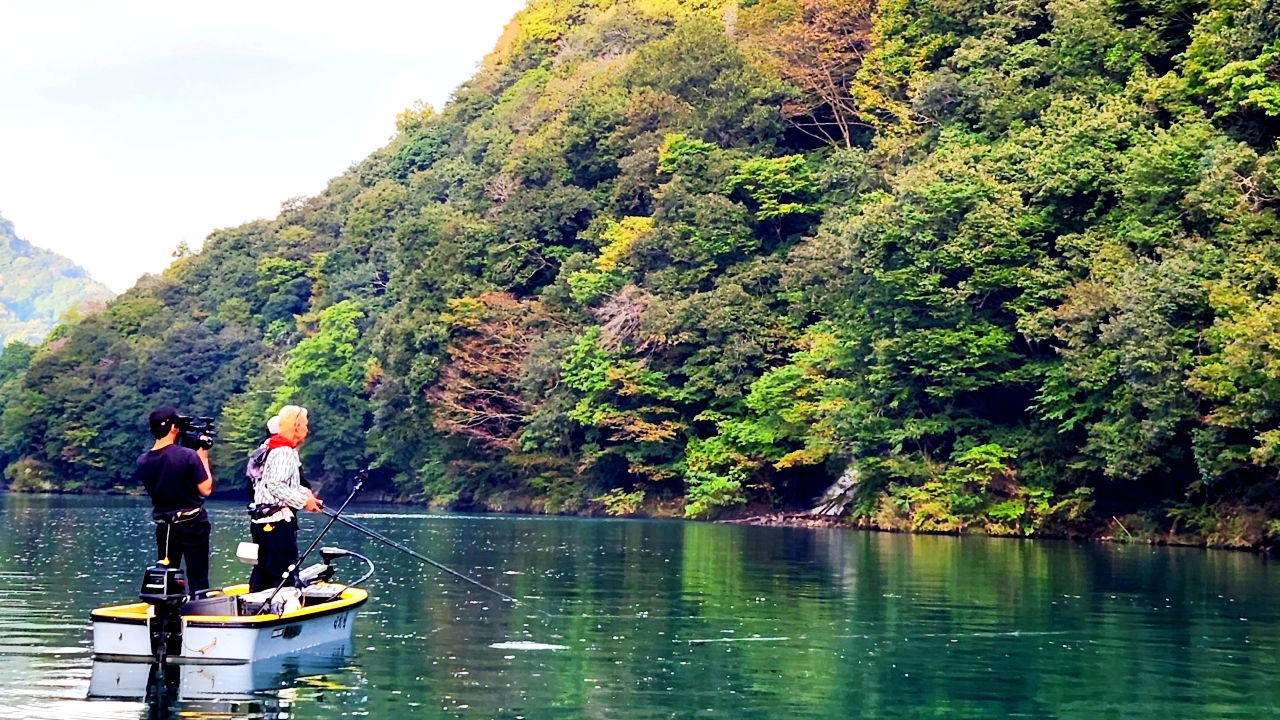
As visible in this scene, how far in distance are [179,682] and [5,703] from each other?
175 centimetres

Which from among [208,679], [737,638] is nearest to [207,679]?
[208,679]

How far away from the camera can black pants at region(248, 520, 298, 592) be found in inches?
689

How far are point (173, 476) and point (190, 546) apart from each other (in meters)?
0.72

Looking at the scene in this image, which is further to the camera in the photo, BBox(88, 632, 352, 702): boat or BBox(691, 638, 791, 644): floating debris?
BBox(691, 638, 791, 644): floating debris

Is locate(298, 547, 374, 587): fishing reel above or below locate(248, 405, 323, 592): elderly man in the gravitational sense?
below

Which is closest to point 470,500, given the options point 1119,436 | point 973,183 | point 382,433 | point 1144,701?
point 382,433

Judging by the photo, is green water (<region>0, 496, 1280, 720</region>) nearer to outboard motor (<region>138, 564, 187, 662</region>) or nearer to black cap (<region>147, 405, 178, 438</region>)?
outboard motor (<region>138, 564, 187, 662</region>)

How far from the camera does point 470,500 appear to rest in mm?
70812

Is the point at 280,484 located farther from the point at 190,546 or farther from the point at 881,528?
the point at 881,528

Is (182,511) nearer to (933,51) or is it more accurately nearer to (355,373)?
(933,51)

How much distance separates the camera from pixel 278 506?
17500 mm

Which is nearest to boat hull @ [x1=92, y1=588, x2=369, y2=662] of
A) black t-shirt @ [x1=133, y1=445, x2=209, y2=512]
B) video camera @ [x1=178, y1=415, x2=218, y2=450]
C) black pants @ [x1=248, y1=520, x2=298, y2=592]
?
black pants @ [x1=248, y1=520, x2=298, y2=592]

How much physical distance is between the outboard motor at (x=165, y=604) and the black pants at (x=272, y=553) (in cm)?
155

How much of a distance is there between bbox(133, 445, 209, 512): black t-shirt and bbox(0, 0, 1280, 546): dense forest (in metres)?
25.4
